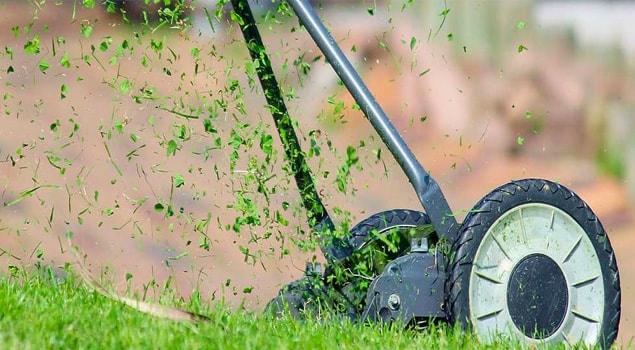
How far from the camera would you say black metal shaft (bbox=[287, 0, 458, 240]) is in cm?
345

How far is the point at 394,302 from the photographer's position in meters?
3.46

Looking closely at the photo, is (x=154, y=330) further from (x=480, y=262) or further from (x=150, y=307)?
(x=480, y=262)

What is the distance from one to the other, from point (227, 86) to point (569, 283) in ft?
3.64

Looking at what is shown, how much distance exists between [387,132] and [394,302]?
47cm

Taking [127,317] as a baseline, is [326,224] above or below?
above

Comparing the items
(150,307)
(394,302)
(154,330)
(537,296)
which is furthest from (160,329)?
(537,296)

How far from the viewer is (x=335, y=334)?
10.4 feet

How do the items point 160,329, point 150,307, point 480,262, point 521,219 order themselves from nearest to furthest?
point 160,329 → point 150,307 → point 480,262 → point 521,219

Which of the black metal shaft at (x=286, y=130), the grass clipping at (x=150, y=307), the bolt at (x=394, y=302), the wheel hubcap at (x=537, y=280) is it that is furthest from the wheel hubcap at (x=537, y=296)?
the grass clipping at (x=150, y=307)

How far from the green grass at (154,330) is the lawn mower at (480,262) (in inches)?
4.0

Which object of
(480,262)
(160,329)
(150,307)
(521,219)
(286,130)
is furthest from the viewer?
(286,130)

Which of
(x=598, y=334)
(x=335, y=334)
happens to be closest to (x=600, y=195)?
(x=598, y=334)

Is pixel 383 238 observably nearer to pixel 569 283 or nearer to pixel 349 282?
pixel 349 282

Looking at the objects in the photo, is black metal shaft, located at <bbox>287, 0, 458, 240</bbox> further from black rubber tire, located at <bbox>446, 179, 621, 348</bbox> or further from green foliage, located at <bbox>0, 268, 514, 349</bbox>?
green foliage, located at <bbox>0, 268, 514, 349</bbox>
